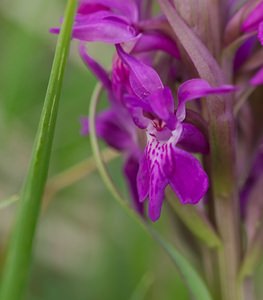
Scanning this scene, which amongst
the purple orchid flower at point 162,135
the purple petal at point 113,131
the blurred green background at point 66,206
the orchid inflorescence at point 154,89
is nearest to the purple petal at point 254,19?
the orchid inflorescence at point 154,89

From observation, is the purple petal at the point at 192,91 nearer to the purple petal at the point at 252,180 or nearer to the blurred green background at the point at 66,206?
the purple petal at the point at 252,180

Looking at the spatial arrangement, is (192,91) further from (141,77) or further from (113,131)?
(113,131)

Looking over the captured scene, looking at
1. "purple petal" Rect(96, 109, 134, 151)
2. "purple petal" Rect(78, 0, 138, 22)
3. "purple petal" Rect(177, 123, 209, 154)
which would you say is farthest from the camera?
"purple petal" Rect(96, 109, 134, 151)

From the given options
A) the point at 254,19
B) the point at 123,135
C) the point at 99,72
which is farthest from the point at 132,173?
the point at 254,19

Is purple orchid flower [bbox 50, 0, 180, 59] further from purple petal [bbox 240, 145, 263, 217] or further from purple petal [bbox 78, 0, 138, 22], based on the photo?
purple petal [bbox 240, 145, 263, 217]

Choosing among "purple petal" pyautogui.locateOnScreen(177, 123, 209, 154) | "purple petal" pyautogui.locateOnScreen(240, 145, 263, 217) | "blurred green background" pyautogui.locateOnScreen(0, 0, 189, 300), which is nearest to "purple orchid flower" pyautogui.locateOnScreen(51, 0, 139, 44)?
"purple petal" pyautogui.locateOnScreen(177, 123, 209, 154)

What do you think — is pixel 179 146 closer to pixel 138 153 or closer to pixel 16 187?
pixel 138 153
